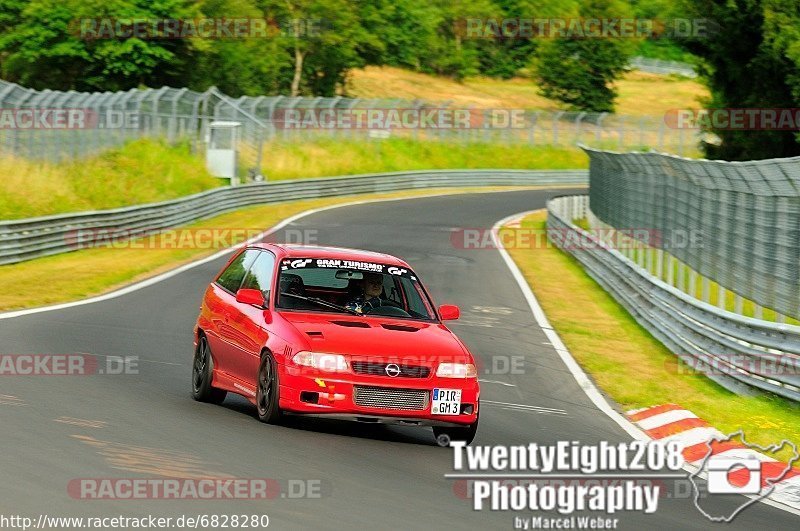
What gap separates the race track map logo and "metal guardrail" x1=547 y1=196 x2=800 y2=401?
4.84ft

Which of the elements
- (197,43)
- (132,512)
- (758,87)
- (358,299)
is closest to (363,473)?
(132,512)

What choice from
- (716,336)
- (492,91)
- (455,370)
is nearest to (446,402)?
(455,370)

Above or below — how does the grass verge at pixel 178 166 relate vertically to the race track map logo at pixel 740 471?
below

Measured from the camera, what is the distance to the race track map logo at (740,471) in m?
9.64

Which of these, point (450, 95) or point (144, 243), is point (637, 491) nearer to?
point (144, 243)

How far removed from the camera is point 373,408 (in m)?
10.6

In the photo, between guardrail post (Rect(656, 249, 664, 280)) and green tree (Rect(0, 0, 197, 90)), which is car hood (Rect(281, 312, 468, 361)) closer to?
guardrail post (Rect(656, 249, 664, 280))

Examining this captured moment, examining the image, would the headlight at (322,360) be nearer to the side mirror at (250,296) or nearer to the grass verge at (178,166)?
the side mirror at (250,296)

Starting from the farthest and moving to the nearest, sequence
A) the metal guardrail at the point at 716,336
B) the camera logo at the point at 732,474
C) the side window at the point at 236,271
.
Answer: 1. the metal guardrail at the point at 716,336
2. the side window at the point at 236,271
3. the camera logo at the point at 732,474

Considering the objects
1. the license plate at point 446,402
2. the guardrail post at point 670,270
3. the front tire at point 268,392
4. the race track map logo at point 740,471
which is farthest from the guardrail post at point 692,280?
the front tire at point 268,392

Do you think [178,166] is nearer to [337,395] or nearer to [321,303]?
[321,303]

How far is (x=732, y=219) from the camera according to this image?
16953mm

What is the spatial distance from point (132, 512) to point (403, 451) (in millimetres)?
3431

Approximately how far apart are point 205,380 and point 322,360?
6.82 ft
